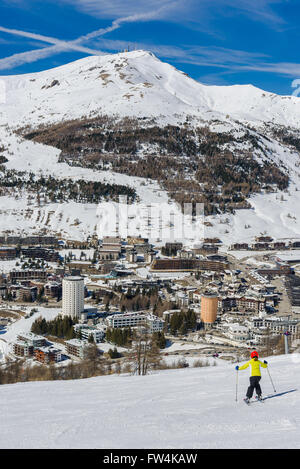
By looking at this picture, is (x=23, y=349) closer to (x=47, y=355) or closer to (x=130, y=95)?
(x=47, y=355)

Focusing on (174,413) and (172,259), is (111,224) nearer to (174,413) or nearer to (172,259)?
(172,259)

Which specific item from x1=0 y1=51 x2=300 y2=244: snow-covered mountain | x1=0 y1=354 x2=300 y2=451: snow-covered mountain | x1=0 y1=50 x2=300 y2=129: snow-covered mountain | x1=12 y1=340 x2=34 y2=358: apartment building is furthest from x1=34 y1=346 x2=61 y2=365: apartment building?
x1=0 y1=50 x2=300 y2=129: snow-covered mountain

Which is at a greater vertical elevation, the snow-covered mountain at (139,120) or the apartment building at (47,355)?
the snow-covered mountain at (139,120)

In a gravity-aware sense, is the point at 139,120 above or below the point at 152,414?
above

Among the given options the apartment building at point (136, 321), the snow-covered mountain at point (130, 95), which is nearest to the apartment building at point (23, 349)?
the apartment building at point (136, 321)

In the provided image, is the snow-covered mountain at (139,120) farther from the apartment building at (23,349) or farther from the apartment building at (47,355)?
the apartment building at (47,355)

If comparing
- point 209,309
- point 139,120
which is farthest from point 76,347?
point 139,120

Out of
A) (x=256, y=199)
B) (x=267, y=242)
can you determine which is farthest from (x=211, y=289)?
(x=256, y=199)
